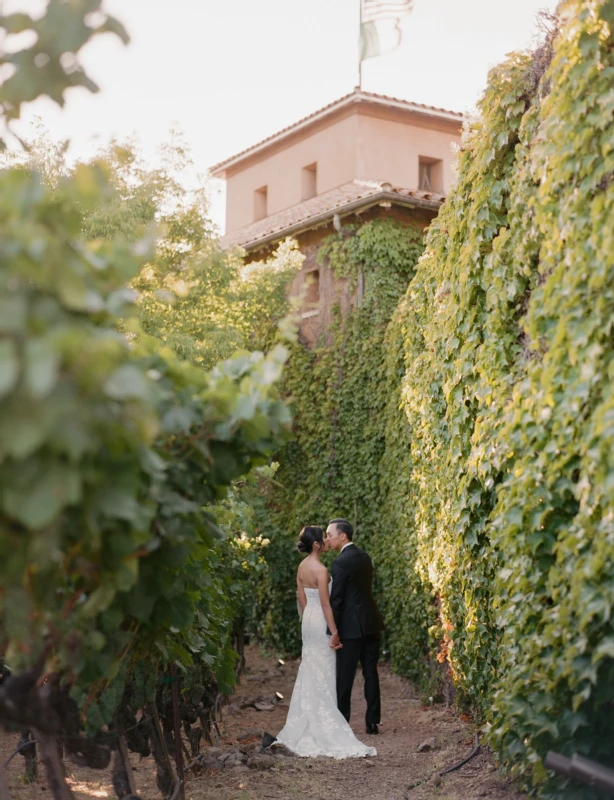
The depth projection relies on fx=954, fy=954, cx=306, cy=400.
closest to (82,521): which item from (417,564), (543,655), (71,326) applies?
(71,326)

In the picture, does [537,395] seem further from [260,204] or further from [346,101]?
[260,204]

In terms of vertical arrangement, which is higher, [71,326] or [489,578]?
[71,326]

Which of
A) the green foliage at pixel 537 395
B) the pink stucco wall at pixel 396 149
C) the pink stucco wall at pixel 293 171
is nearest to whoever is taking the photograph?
the green foliage at pixel 537 395

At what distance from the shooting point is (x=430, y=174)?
2188cm

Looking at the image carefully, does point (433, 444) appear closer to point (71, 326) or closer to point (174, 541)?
point (174, 541)

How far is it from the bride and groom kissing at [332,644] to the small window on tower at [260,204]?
49.4 ft

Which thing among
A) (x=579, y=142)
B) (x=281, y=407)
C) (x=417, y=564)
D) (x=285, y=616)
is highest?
(x=579, y=142)

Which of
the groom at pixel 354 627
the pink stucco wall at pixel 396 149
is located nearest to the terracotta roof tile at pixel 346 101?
the pink stucco wall at pixel 396 149

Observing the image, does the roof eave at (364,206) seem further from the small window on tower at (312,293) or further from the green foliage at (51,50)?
the green foliage at (51,50)

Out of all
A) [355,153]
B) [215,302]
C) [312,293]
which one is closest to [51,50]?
[215,302]

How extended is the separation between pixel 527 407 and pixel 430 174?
59.4ft

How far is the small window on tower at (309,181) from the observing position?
21.4 m

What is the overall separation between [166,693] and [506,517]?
242cm

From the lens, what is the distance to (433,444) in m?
7.98
